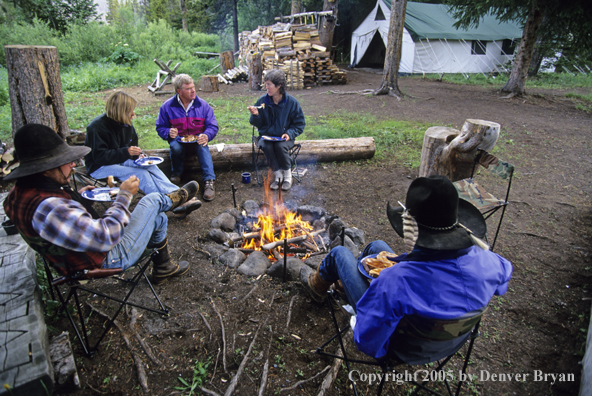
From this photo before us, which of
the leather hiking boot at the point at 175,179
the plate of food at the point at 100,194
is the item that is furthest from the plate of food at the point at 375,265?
the leather hiking boot at the point at 175,179

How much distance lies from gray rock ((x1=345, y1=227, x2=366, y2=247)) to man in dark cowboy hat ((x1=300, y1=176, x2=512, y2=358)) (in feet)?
6.91

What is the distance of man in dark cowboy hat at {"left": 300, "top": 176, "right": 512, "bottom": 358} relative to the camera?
1600 mm

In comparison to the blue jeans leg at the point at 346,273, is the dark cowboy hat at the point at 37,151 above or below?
above

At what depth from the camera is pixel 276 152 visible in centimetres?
540

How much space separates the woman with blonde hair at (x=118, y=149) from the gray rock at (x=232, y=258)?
87 centimetres

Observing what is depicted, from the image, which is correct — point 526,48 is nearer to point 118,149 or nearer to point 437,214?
point 437,214

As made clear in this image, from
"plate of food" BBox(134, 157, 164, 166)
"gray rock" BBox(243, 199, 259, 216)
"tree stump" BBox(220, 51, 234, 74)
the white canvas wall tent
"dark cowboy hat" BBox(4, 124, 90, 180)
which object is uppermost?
the white canvas wall tent

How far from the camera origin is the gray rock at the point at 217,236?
388cm

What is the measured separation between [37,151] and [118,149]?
2.15 m

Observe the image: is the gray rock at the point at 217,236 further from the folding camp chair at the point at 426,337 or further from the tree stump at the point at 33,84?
the tree stump at the point at 33,84

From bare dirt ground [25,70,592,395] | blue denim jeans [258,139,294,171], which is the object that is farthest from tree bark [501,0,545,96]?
blue denim jeans [258,139,294,171]

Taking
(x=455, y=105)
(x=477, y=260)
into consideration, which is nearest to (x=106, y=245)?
(x=477, y=260)

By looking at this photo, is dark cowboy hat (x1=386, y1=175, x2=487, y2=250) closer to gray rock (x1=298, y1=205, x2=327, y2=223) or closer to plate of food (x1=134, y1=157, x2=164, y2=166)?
gray rock (x1=298, y1=205, x2=327, y2=223)

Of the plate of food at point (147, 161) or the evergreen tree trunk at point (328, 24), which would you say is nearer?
the plate of food at point (147, 161)
